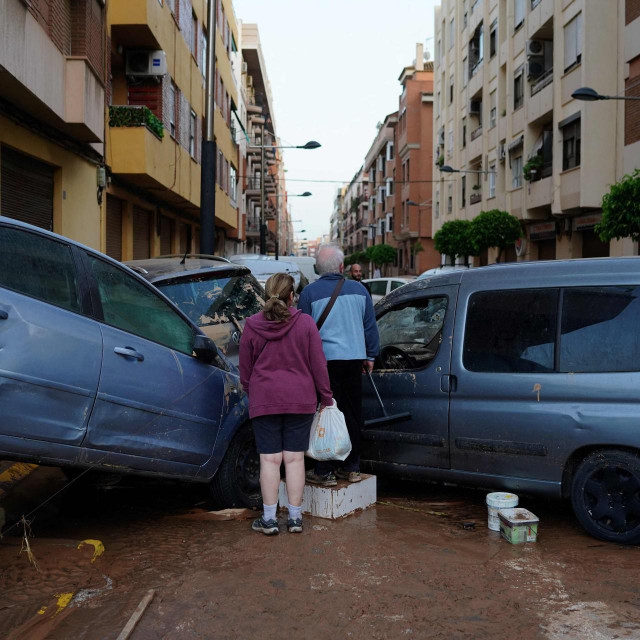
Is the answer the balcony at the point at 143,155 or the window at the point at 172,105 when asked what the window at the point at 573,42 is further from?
the balcony at the point at 143,155

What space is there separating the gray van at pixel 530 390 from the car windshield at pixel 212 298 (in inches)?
59.7

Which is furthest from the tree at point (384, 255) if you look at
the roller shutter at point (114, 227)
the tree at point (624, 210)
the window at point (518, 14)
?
the roller shutter at point (114, 227)

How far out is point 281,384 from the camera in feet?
15.8

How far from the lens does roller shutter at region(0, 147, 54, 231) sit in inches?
439

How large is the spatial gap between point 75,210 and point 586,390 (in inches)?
437

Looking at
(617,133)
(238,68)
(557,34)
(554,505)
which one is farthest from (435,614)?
(238,68)

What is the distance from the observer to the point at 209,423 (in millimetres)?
5102

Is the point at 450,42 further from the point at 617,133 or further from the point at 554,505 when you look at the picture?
the point at 554,505

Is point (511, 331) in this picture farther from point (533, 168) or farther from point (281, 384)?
point (533, 168)

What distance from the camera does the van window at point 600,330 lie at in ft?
15.6

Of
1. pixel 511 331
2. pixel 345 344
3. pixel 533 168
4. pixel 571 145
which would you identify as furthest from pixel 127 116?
pixel 533 168

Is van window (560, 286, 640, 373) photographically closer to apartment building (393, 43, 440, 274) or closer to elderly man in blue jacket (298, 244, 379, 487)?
elderly man in blue jacket (298, 244, 379, 487)

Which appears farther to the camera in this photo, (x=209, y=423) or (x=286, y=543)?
(x=209, y=423)

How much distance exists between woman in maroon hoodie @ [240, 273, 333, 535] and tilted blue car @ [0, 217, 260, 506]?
0.40m
